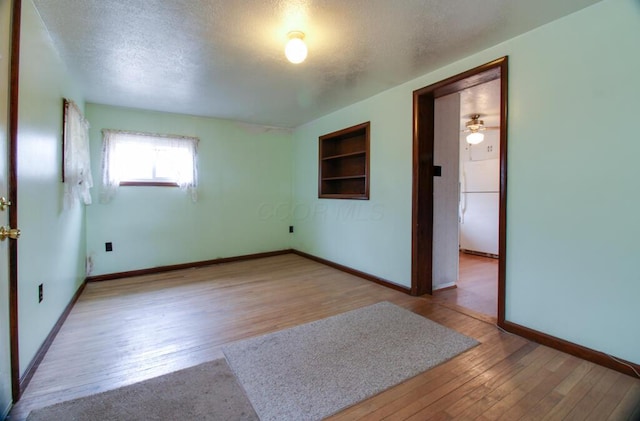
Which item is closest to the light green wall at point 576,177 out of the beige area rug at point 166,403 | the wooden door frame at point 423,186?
the wooden door frame at point 423,186

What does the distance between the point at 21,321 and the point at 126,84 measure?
8.03 feet

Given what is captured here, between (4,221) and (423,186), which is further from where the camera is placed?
(423,186)

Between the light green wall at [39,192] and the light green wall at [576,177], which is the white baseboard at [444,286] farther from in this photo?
the light green wall at [39,192]

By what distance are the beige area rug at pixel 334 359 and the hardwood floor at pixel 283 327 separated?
0.10 m

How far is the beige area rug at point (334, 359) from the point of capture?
4.96 ft

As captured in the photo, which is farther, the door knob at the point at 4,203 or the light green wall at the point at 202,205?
the light green wall at the point at 202,205

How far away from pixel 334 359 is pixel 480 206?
4508 millimetres

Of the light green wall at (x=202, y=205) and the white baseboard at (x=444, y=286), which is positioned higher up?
the light green wall at (x=202, y=205)

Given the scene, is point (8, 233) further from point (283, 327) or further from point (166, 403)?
point (283, 327)

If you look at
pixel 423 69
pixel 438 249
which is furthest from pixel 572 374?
pixel 423 69

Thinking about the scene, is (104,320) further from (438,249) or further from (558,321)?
(558,321)

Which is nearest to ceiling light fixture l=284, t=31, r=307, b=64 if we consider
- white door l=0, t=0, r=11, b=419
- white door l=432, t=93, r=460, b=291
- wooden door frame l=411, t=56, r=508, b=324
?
wooden door frame l=411, t=56, r=508, b=324

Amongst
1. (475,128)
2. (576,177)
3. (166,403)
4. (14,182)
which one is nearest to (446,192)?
(576,177)

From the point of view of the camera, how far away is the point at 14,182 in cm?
147
